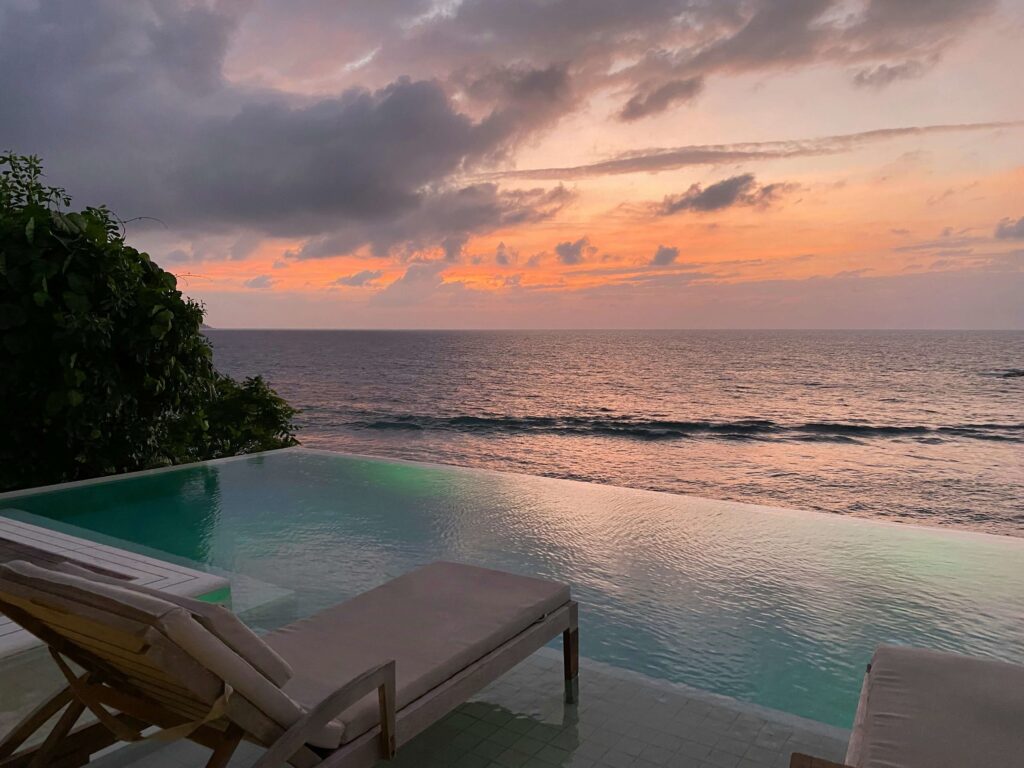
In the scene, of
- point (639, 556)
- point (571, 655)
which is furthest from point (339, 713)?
point (639, 556)

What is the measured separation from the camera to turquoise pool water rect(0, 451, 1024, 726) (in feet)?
10.0

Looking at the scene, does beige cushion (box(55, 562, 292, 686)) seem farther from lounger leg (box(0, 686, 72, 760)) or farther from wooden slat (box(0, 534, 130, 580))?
wooden slat (box(0, 534, 130, 580))

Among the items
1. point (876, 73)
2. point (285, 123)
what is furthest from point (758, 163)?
point (285, 123)

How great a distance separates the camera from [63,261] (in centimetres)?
543

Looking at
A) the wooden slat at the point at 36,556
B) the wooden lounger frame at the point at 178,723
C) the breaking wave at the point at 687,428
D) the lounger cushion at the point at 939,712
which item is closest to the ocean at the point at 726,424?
the breaking wave at the point at 687,428

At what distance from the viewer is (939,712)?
→ 5.39 feet

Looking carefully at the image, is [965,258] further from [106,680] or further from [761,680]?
[106,680]

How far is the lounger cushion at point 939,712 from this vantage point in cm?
149

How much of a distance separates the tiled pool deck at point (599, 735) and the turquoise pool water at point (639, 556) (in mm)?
231

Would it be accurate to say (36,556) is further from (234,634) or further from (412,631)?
(234,634)

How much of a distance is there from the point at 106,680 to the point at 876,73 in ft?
50.6

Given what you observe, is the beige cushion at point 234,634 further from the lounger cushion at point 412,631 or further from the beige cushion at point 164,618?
the lounger cushion at point 412,631

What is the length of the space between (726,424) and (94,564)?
24.1m

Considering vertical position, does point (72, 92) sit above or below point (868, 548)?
above
